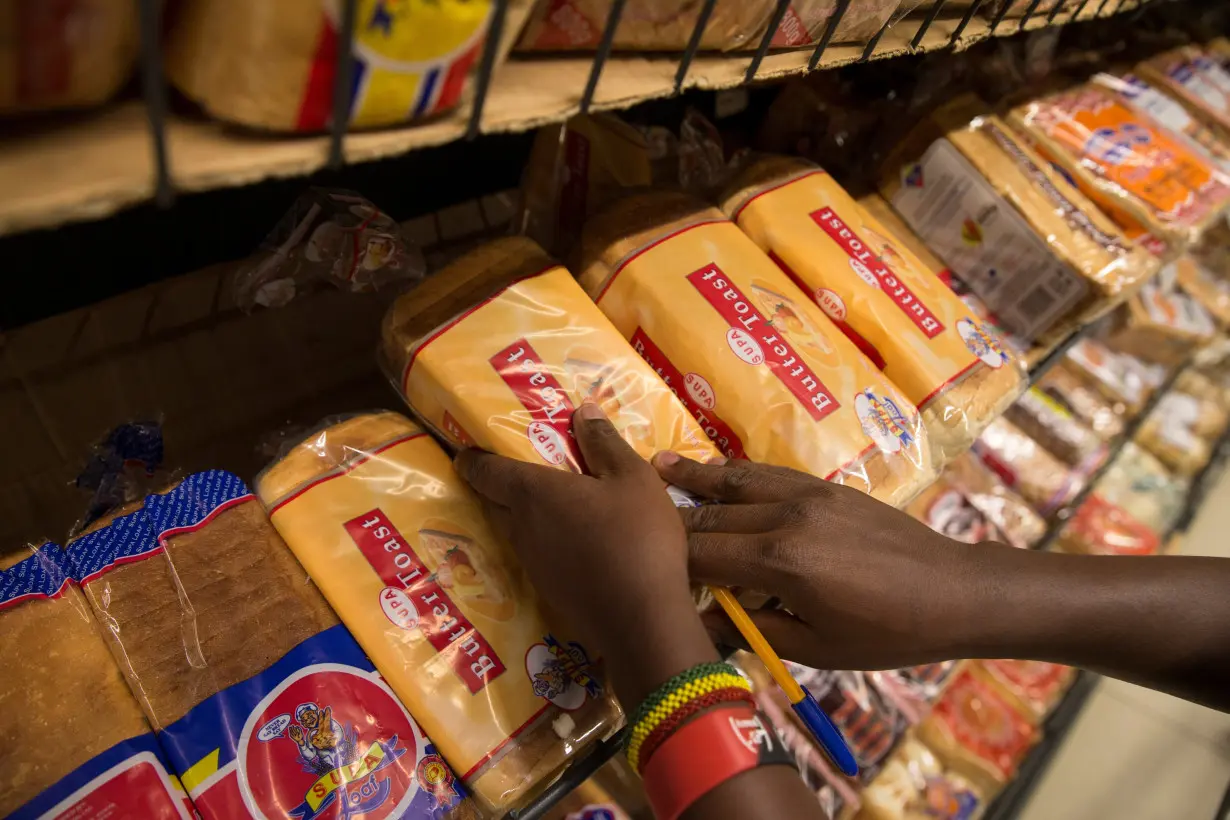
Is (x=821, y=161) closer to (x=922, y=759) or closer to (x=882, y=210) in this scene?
(x=882, y=210)

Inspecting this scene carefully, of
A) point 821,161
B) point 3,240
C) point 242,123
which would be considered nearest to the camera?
point 242,123

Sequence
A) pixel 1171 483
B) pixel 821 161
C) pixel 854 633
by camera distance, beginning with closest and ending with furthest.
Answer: pixel 854 633 → pixel 821 161 → pixel 1171 483

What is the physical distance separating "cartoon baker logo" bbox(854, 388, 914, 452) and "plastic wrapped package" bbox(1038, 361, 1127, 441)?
3.19 ft

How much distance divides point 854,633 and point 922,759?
98 centimetres

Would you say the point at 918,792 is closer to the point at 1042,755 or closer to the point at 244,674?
the point at 1042,755

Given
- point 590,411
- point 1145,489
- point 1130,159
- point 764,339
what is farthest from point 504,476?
point 1145,489

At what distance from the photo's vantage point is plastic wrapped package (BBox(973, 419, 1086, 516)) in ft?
4.98

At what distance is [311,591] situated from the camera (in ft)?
2.21

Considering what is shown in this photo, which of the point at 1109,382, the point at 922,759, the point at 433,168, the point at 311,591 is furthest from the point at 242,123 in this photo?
the point at 1109,382

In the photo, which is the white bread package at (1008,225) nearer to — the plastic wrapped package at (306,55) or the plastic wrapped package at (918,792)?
the plastic wrapped package at (918,792)

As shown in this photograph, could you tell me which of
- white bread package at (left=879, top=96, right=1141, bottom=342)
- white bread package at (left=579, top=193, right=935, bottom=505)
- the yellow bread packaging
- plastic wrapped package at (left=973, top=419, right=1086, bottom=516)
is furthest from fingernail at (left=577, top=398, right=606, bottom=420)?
plastic wrapped package at (left=973, top=419, right=1086, bottom=516)

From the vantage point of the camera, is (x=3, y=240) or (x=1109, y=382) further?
(x=1109, y=382)

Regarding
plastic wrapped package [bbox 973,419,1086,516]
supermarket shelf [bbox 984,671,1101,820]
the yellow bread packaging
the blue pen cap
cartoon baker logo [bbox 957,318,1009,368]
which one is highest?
the yellow bread packaging

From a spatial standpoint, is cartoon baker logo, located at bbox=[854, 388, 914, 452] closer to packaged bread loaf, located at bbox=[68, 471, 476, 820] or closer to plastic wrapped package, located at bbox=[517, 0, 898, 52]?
plastic wrapped package, located at bbox=[517, 0, 898, 52]
